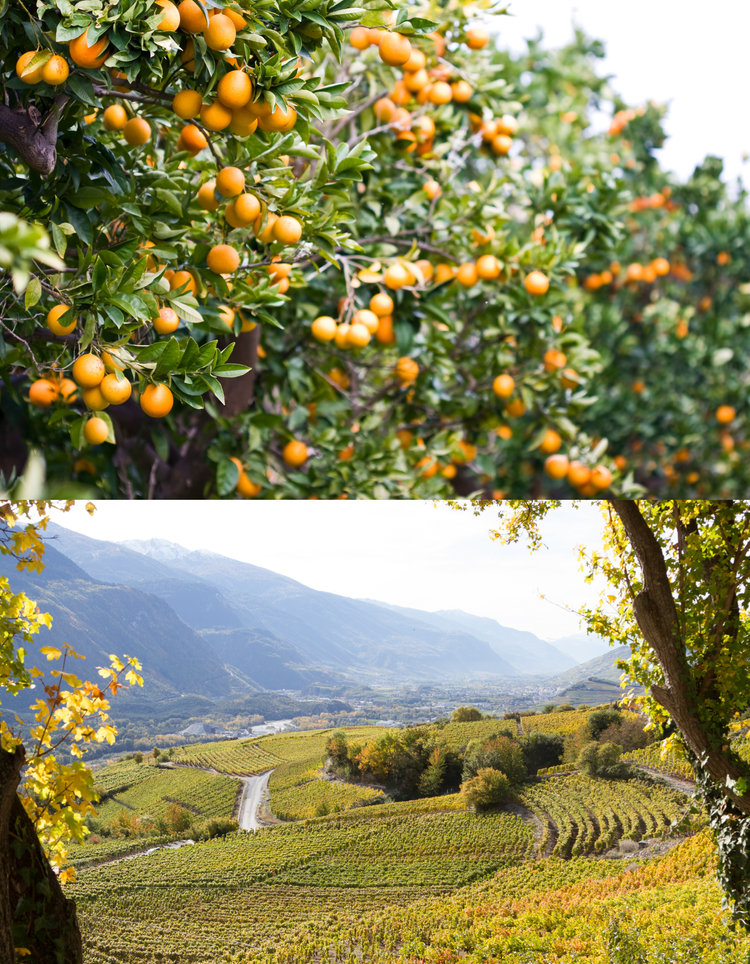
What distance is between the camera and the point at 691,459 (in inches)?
155

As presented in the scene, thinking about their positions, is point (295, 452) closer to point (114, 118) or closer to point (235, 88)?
point (114, 118)

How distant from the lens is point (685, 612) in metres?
2.25

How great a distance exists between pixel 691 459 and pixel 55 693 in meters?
3.30

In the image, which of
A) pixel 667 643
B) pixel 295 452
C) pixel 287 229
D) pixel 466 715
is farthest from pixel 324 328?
pixel 667 643

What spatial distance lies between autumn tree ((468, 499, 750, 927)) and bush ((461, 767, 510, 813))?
0.49 meters

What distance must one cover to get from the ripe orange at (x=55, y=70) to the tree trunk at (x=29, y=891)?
1.39m

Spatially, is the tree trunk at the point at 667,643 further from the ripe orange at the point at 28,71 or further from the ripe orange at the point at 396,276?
the ripe orange at the point at 28,71

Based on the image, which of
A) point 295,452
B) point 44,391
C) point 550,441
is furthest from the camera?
point 550,441

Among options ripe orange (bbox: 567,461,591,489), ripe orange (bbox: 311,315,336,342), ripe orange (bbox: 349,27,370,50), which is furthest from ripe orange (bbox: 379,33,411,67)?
ripe orange (bbox: 567,461,591,489)

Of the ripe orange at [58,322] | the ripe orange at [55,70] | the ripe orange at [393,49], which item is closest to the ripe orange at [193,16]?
the ripe orange at [55,70]

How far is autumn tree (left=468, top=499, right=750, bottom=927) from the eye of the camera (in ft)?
7.03

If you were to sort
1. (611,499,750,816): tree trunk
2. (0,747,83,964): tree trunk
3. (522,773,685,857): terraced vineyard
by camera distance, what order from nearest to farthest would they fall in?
(0,747,83,964): tree trunk
(522,773,685,857): terraced vineyard
(611,499,750,816): tree trunk

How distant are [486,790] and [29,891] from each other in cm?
117

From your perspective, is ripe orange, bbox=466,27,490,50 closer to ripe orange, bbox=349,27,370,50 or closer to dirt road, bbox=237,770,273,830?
ripe orange, bbox=349,27,370,50
